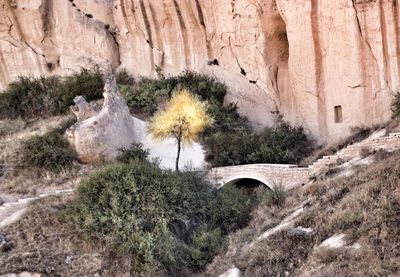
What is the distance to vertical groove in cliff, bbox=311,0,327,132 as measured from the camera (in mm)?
20906

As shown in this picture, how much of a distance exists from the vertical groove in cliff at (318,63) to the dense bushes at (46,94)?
9.85 meters

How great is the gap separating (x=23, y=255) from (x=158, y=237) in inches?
128

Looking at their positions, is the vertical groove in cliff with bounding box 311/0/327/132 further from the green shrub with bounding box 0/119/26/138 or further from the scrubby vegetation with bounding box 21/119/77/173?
the green shrub with bounding box 0/119/26/138

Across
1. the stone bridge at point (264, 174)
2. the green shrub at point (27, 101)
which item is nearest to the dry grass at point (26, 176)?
the stone bridge at point (264, 174)

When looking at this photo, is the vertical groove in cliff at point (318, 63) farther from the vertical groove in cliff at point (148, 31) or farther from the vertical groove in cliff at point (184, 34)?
the vertical groove in cliff at point (148, 31)

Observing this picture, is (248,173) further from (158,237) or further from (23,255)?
(23,255)

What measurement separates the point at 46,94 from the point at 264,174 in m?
13.1

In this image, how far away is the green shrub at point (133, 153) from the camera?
20306mm

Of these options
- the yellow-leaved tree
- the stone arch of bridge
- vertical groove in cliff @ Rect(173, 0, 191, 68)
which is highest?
vertical groove in cliff @ Rect(173, 0, 191, 68)

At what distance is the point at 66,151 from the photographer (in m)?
20.7

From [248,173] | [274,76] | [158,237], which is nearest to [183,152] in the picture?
[248,173]

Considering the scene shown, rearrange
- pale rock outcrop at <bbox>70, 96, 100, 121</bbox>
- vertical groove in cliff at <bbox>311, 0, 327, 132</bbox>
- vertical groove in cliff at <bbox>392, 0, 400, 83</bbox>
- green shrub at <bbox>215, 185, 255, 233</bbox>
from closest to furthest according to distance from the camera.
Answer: green shrub at <bbox>215, 185, 255, 233</bbox>, vertical groove in cliff at <bbox>392, 0, 400, 83</bbox>, vertical groove in cliff at <bbox>311, 0, 327, 132</bbox>, pale rock outcrop at <bbox>70, 96, 100, 121</bbox>

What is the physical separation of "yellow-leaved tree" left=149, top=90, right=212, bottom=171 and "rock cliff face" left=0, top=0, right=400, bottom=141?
3.41 meters

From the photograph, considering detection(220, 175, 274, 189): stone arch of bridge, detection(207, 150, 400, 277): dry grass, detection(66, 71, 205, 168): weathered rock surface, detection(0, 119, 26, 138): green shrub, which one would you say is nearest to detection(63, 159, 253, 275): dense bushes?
detection(220, 175, 274, 189): stone arch of bridge
